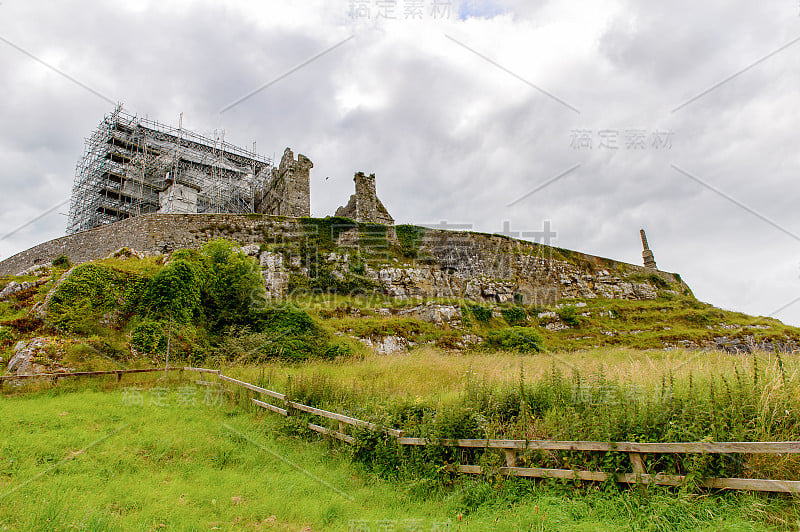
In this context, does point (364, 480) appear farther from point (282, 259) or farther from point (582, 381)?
point (282, 259)

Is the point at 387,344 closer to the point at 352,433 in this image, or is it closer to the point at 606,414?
the point at 352,433

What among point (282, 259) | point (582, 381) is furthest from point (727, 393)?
point (282, 259)

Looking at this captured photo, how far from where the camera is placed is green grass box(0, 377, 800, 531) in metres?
4.33

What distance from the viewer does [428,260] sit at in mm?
29000

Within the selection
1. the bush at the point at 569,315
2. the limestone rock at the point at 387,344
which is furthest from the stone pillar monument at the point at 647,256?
the limestone rock at the point at 387,344

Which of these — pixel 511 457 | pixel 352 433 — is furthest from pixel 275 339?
pixel 511 457

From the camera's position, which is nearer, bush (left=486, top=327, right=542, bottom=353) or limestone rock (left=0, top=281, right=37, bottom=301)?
limestone rock (left=0, top=281, right=37, bottom=301)

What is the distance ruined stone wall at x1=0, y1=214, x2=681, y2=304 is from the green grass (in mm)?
14302

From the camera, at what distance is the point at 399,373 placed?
11.3m

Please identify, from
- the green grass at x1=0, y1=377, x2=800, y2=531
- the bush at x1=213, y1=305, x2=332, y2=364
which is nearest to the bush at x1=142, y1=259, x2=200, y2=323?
the bush at x1=213, y1=305, x2=332, y2=364

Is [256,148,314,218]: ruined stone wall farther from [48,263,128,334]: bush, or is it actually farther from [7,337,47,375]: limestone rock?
[7,337,47,375]: limestone rock

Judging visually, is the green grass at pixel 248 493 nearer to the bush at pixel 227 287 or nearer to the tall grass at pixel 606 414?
the tall grass at pixel 606 414

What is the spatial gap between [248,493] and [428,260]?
23756 millimetres

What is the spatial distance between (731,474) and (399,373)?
25.6 feet
